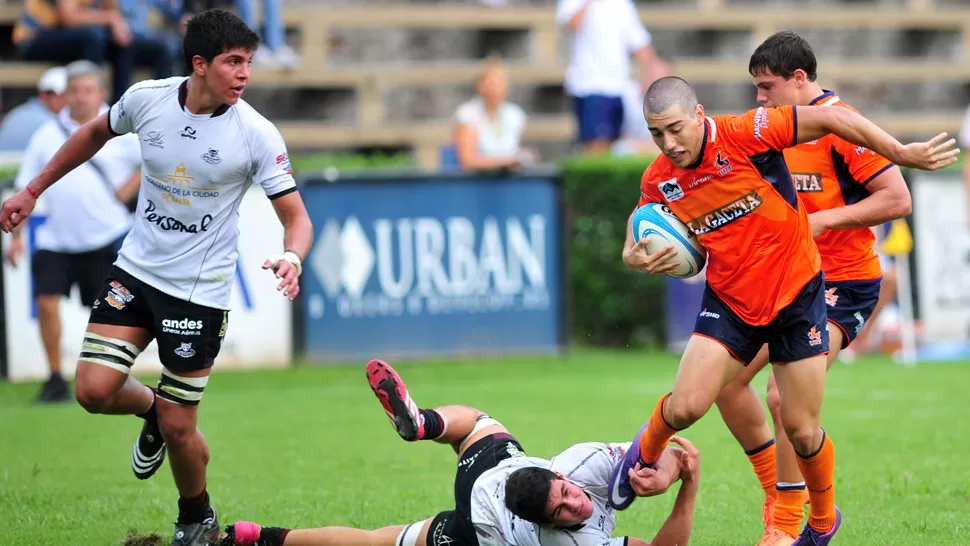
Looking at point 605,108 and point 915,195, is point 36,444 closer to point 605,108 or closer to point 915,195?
point 605,108

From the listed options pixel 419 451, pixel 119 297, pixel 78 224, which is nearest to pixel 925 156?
pixel 119 297

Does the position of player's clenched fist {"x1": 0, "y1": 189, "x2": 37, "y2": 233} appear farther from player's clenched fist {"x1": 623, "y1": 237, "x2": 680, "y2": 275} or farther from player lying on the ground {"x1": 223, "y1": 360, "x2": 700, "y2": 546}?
player's clenched fist {"x1": 623, "y1": 237, "x2": 680, "y2": 275}

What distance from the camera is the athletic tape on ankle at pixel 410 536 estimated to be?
597 cm

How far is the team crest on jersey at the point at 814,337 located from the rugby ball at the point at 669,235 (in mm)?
598

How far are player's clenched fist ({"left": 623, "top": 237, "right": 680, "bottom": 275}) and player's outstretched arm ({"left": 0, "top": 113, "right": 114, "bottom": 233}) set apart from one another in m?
2.73

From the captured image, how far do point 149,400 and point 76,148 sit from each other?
4.41ft

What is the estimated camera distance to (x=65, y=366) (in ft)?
41.7

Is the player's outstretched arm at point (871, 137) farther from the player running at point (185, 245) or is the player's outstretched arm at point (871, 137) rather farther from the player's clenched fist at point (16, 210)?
the player's clenched fist at point (16, 210)

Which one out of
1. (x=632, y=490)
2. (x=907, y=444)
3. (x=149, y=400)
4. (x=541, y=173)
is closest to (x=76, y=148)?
(x=149, y=400)

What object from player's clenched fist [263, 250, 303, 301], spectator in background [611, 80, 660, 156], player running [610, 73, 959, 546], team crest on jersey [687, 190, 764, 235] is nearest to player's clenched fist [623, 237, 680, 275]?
player running [610, 73, 959, 546]

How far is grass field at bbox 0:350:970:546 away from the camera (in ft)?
22.6

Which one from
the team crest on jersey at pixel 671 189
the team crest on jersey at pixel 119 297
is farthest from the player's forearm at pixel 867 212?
the team crest on jersey at pixel 119 297

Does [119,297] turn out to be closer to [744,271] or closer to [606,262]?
[744,271]

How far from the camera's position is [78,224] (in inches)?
448
